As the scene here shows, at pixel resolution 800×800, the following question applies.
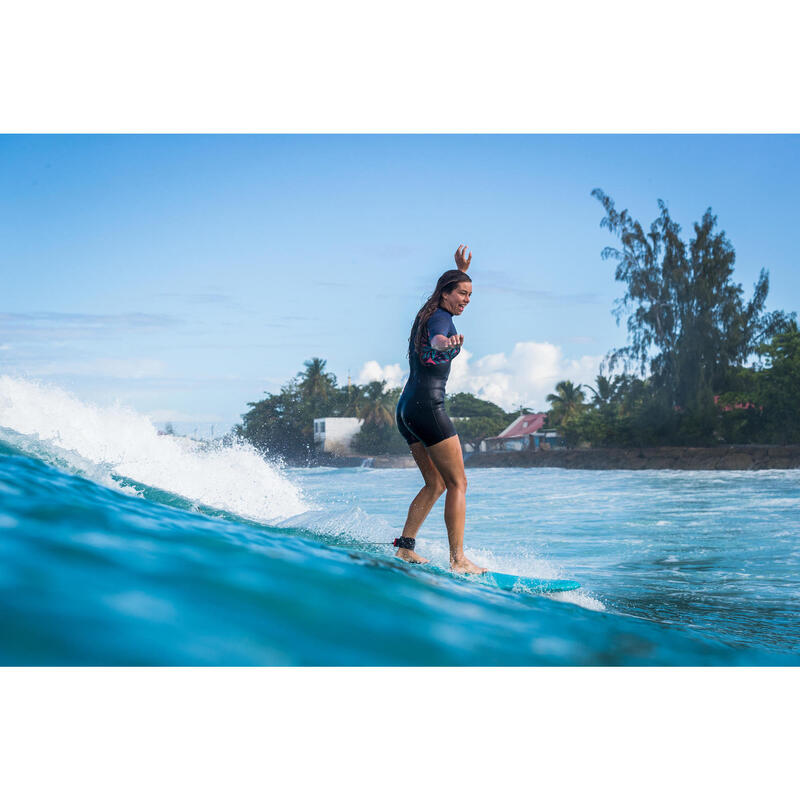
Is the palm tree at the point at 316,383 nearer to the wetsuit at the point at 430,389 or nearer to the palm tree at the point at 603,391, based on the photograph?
the palm tree at the point at 603,391

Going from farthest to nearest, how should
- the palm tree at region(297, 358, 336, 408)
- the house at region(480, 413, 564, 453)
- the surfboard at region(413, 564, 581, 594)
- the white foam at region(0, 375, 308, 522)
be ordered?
the palm tree at region(297, 358, 336, 408)
the house at region(480, 413, 564, 453)
the white foam at region(0, 375, 308, 522)
the surfboard at region(413, 564, 581, 594)

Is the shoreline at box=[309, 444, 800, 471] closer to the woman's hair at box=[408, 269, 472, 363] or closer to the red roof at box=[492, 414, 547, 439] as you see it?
the red roof at box=[492, 414, 547, 439]

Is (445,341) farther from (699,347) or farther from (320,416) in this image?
Result: (320,416)

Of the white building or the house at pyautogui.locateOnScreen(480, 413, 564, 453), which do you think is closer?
the white building

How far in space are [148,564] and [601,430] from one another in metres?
22.5

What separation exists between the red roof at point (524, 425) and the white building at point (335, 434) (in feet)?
19.6

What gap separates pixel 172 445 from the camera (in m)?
5.28

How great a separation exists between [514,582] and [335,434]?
Answer: 24371 mm

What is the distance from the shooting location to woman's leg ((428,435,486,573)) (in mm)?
2602

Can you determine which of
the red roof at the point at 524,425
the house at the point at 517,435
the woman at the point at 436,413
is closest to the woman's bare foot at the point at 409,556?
the woman at the point at 436,413

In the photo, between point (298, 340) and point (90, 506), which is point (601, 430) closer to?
point (298, 340)

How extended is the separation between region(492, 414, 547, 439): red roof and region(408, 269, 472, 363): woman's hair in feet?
85.8

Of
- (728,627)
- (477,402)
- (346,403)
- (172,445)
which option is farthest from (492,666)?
(477,402)

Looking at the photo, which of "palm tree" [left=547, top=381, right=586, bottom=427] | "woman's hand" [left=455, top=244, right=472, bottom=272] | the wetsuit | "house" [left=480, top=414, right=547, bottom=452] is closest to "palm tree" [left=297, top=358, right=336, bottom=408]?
"house" [left=480, top=414, right=547, bottom=452]
